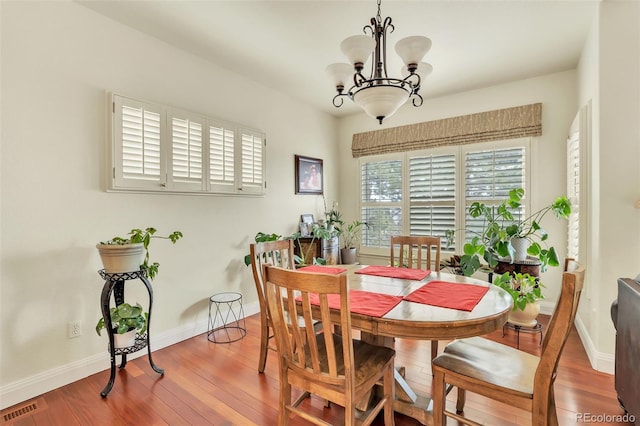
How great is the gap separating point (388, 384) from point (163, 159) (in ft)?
7.93

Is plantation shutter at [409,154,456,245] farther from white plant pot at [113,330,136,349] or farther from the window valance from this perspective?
white plant pot at [113,330,136,349]

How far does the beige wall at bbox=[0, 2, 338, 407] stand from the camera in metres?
2.01

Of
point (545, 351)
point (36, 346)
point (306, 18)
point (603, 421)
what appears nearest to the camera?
point (545, 351)

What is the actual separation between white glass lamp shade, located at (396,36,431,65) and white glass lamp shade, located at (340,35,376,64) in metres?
0.17

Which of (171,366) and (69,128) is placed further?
(171,366)

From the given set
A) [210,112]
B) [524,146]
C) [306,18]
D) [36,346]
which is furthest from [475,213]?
[36,346]

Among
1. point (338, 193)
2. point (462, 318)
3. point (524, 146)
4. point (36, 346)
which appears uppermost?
point (524, 146)

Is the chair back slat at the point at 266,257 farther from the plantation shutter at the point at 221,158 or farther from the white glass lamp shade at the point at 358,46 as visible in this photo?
the white glass lamp shade at the point at 358,46

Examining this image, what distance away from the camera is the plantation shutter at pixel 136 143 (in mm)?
2406

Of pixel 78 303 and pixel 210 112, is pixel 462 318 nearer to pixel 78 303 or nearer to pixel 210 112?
pixel 78 303

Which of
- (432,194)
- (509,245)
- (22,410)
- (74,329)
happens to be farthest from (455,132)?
(22,410)

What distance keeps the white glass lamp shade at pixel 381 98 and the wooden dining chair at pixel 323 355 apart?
3.73 ft

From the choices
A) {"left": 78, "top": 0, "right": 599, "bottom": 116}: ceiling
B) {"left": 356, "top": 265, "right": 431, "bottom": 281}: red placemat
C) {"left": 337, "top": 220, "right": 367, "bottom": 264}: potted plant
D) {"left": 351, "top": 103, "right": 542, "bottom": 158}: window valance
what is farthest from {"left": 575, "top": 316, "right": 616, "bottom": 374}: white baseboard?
{"left": 337, "top": 220, "right": 367, "bottom": 264}: potted plant

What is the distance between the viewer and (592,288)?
8.06 feet
